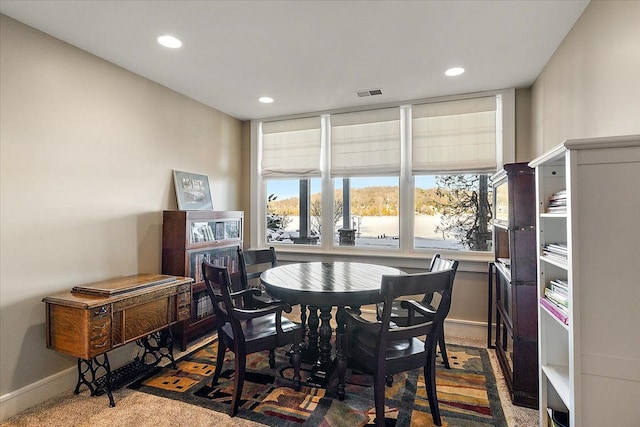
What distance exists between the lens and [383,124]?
407 cm

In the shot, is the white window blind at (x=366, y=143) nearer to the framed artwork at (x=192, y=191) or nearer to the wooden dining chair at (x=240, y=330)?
the framed artwork at (x=192, y=191)

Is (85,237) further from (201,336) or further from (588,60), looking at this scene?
(588,60)

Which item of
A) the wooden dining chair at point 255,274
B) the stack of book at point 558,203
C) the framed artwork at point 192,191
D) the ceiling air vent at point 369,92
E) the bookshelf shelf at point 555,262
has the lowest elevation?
the wooden dining chair at point 255,274

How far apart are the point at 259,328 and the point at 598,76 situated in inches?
109

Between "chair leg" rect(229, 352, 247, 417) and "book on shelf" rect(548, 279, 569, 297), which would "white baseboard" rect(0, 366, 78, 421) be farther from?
"book on shelf" rect(548, 279, 569, 297)

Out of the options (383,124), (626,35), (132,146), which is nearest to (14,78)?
(132,146)

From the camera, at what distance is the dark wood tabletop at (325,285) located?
2.20m

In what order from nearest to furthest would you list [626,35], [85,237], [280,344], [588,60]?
[626,35], [588,60], [280,344], [85,237]

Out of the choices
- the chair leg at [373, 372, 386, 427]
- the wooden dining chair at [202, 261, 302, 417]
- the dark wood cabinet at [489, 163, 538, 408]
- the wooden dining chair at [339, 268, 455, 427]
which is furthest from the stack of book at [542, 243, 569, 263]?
the wooden dining chair at [202, 261, 302, 417]

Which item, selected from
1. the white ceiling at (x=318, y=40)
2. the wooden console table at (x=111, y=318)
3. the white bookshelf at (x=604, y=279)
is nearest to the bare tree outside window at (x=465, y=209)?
the white ceiling at (x=318, y=40)

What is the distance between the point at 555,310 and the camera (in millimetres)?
1698

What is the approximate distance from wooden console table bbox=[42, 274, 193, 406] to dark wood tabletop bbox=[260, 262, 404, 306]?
34.4 inches

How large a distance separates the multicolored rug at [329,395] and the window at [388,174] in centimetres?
160

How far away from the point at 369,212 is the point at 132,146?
8.81ft
